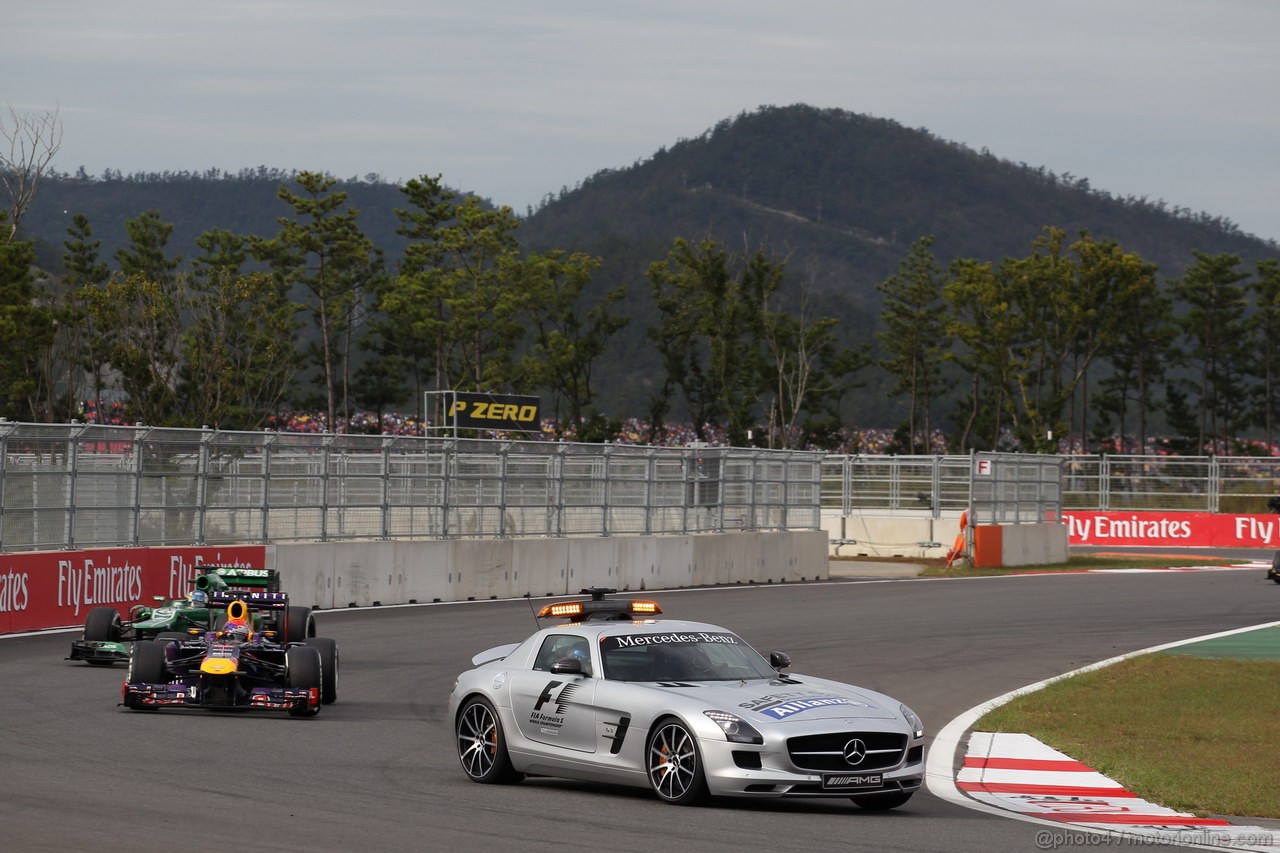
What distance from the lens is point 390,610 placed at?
27.4 meters

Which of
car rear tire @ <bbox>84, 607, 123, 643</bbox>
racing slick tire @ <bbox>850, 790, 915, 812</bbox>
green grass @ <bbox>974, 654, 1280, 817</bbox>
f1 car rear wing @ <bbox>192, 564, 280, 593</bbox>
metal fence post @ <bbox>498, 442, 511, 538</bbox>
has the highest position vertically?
metal fence post @ <bbox>498, 442, 511, 538</bbox>

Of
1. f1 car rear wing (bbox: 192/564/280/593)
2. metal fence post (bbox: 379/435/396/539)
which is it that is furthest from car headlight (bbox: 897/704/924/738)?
metal fence post (bbox: 379/435/396/539)

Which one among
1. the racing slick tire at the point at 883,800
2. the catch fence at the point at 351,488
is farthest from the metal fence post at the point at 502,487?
the racing slick tire at the point at 883,800

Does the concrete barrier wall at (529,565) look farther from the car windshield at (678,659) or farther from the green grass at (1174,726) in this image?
the car windshield at (678,659)

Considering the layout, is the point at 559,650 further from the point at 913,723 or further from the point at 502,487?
the point at 502,487

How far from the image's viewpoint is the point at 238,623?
15.6m

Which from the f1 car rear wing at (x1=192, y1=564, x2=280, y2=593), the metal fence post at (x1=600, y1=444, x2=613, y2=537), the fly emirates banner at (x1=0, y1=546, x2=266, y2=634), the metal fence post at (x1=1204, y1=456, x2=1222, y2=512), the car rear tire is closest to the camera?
the f1 car rear wing at (x1=192, y1=564, x2=280, y2=593)

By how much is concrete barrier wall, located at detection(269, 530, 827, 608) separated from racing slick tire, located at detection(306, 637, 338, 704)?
1094 centimetres

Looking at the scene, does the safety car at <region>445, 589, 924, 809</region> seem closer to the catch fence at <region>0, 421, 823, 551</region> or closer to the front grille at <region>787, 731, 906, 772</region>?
the front grille at <region>787, 731, 906, 772</region>

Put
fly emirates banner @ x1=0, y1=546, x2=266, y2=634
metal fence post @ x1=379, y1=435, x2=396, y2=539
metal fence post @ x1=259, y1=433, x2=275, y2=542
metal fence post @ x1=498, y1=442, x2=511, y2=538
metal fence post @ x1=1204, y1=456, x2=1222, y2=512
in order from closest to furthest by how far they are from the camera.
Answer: fly emirates banner @ x1=0, y1=546, x2=266, y2=634
metal fence post @ x1=259, y1=433, x2=275, y2=542
metal fence post @ x1=379, y1=435, x2=396, y2=539
metal fence post @ x1=498, y1=442, x2=511, y2=538
metal fence post @ x1=1204, y1=456, x2=1222, y2=512

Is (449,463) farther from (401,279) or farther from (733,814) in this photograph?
(401,279)

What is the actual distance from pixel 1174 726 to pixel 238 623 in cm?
869

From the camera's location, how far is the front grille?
1037 centimetres

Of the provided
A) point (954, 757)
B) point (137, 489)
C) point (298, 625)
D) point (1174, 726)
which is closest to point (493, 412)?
point (137, 489)
